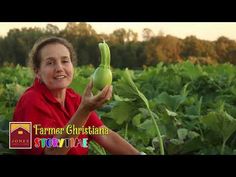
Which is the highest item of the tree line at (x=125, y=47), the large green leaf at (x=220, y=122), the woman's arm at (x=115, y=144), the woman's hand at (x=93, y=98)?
the tree line at (x=125, y=47)

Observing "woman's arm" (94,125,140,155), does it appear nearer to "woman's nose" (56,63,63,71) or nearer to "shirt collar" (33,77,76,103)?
"shirt collar" (33,77,76,103)

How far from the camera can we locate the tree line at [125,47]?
463cm

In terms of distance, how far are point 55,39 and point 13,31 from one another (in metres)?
0.47

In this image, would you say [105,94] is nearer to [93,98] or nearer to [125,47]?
[93,98]

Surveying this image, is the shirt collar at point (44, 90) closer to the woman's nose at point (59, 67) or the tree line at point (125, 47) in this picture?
the woman's nose at point (59, 67)

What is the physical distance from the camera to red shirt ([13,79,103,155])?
420 centimetres

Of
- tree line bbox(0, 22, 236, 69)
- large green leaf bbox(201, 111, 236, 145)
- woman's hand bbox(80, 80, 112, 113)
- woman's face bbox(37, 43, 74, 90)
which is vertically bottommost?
large green leaf bbox(201, 111, 236, 145)

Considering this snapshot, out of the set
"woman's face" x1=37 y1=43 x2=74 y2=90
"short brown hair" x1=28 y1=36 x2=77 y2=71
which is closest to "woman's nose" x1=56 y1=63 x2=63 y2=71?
"woman's face" x1=37 y1=43 x2=74 y2=90

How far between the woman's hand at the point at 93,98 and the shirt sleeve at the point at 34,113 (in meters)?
0.26

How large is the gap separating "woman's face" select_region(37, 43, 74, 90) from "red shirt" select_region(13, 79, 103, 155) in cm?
5

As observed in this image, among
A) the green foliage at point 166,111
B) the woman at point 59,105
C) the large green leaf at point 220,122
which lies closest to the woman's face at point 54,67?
the woman at point 59,105

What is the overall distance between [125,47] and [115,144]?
0.85 meters
